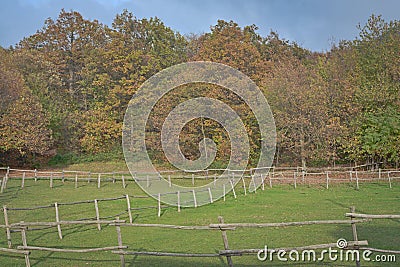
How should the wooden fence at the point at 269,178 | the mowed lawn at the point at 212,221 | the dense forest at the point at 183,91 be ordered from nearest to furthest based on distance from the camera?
1. the mowed lawn at the point at 212,221
2. the wooden fence at the point at 269,178
3. the dense forest at the point at 183,91

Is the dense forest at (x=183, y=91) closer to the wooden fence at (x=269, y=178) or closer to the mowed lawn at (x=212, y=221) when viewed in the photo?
the wooden fence at (x=269, y=178)

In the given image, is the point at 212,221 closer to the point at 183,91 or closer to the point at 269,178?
the point at 269,178

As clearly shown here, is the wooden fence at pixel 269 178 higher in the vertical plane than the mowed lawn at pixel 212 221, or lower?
higher

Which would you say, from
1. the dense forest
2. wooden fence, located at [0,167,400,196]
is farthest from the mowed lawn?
the dense forest

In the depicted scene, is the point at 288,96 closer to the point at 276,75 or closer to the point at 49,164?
the point at 276,75

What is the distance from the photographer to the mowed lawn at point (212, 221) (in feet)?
36.1

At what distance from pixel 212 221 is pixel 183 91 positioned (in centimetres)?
1997

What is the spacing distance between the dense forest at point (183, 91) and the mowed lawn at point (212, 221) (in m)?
6.30

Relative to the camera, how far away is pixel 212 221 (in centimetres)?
1550

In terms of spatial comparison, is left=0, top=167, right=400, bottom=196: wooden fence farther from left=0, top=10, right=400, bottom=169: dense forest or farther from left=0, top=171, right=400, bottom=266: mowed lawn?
left=0, top=10, right=400, bottom=169: dense forest

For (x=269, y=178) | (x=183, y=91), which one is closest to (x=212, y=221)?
(x=269, y=178)

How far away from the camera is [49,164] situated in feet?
131

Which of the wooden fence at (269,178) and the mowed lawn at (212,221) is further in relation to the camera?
the wooden fence at (269,178)

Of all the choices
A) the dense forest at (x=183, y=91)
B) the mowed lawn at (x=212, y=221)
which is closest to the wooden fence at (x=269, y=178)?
the mowed lawn at (x=212, y=221)
